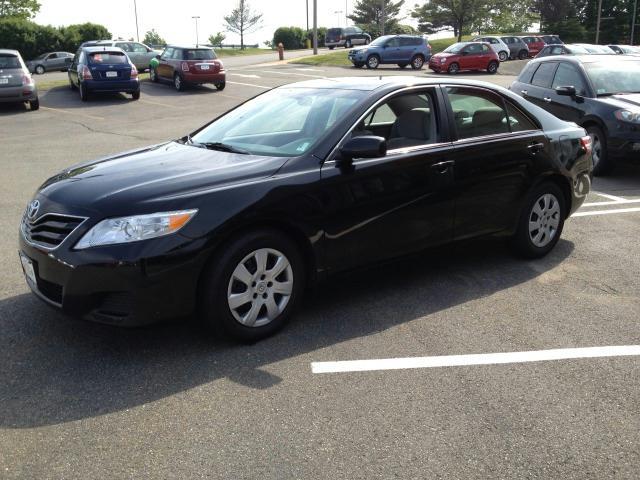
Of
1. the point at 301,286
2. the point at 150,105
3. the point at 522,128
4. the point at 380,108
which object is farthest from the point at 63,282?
the point at 150,105

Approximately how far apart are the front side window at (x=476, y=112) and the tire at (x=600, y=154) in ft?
15.5

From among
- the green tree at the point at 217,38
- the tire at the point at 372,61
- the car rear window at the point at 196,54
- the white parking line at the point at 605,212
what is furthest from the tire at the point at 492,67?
the green tree at the point at 217,38

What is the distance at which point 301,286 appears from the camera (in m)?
4.34

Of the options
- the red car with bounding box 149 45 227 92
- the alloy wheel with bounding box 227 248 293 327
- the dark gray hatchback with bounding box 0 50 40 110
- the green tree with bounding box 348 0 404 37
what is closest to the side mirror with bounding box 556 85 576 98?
the alloy wheel with bounding box 227 248 293 327

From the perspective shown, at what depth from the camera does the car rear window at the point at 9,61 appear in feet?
56.8

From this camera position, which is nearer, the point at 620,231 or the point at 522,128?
the point at 522,128

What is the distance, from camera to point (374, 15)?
83.9 metres

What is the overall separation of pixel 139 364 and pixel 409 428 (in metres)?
1.64

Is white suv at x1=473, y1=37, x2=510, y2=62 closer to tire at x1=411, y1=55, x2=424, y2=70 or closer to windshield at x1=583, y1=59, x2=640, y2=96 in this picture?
tire at x1=411, y1=55, x2=424, y2=70

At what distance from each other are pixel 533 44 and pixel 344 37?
20.5 meters

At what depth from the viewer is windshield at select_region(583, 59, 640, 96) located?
10.1 m

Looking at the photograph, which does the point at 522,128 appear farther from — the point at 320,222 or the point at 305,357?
the point at 305,357

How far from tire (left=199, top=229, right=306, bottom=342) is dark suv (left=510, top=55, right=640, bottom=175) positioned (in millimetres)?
6841

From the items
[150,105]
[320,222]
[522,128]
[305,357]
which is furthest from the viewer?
[150,105]
